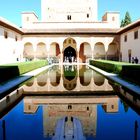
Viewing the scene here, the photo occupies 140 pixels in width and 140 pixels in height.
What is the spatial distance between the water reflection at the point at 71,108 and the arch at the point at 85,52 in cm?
3045

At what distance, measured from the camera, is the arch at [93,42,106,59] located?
39531mm

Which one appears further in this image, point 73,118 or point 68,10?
point 68,10

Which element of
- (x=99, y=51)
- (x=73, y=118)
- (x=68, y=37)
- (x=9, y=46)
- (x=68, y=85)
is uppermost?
(x=68, y=37)

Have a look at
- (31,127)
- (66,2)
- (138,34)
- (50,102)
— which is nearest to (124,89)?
(50,102)

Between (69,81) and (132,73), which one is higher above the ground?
(132,73)

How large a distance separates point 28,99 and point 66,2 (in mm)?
38826

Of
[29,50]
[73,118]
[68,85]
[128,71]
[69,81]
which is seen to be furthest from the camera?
[29,50]

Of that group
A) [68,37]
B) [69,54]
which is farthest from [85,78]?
[69,54]

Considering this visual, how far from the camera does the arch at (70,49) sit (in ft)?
→ 129

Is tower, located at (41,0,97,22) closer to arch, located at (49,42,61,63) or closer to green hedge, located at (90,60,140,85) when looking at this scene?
arch, located at (49,42,61,63)

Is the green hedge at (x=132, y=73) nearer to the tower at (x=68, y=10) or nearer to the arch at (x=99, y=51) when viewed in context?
the arch at (x=99, y=51)

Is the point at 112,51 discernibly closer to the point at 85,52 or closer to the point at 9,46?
the point at 85,52

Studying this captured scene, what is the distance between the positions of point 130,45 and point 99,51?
32.3 ft

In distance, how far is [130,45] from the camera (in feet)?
99.3
